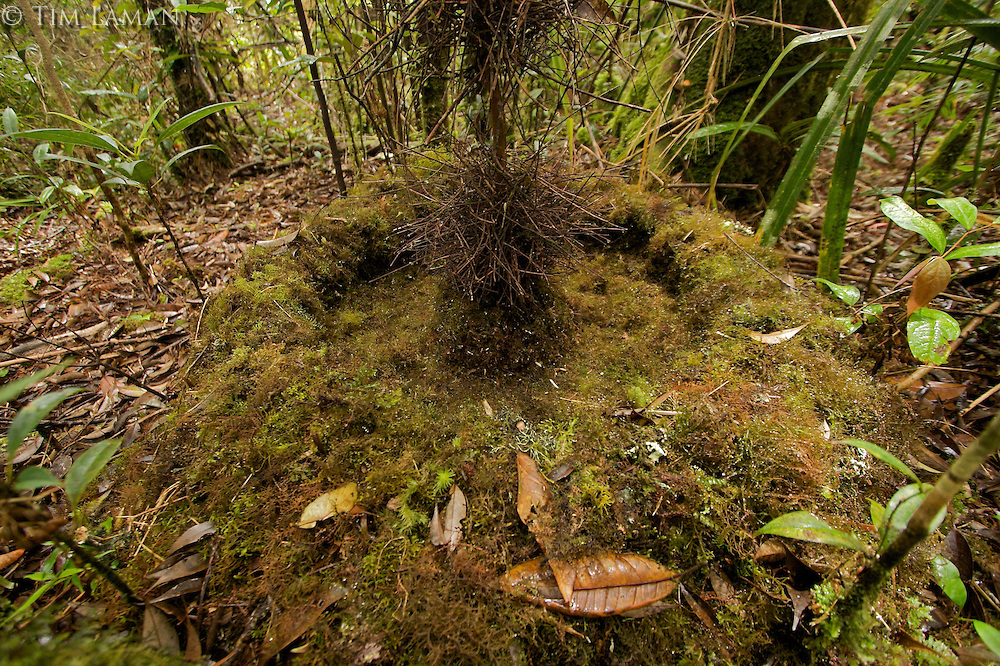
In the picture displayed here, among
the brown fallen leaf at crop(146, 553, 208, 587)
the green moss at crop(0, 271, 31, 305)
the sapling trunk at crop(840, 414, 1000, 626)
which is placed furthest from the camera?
the green moss at crop(0, 271, 31, 305)

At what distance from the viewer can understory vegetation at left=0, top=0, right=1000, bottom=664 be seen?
840 mm

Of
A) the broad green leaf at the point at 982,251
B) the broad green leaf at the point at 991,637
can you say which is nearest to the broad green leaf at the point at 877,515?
the broad green leaf at the point at 991,637

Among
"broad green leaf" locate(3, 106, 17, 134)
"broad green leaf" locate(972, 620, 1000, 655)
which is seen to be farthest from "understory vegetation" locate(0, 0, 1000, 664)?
"broad green leaf" locate(3, 106, 17, 134)

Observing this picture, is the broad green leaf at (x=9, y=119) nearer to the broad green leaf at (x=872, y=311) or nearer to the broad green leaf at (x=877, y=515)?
the broad green leaf at (x=877, y=515)

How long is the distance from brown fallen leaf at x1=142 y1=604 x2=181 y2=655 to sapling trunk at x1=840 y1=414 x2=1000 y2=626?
54.0 inches

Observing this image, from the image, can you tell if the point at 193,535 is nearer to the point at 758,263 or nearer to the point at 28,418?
the point at 28,418

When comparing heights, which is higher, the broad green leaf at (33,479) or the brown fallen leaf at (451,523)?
the broad green leaf at (33,479)

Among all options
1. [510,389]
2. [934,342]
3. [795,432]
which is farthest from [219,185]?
[934,342]

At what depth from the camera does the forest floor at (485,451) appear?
85 cm

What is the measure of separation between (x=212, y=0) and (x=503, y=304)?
5.94 feet

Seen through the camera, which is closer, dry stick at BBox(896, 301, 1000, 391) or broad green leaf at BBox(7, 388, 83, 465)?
broad green leaf at BBox(7, 388, 83, 465)

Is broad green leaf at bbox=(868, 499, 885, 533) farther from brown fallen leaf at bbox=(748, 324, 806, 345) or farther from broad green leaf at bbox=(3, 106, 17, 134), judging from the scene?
broad green leaf at bbox=(3, 106, 17, 134)

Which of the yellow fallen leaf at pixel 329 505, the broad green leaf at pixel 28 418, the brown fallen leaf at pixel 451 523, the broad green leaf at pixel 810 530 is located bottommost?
the brown fallen leaf at pixel 451 523

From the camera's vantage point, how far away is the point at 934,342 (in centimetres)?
110
